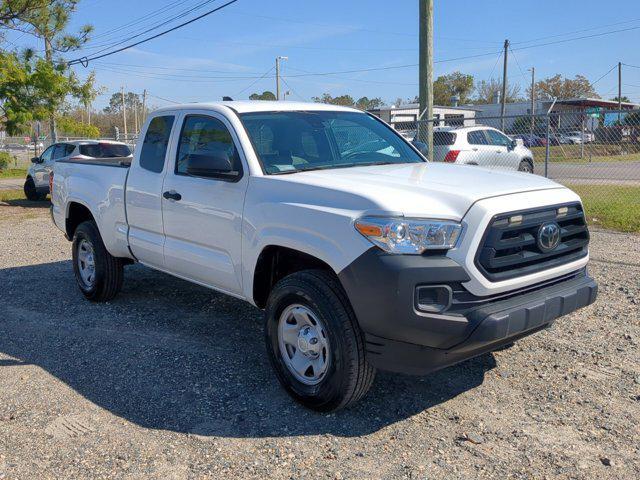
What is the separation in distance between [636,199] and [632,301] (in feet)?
24.0

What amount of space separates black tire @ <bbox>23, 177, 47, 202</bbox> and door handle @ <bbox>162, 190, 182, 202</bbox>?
1362cm

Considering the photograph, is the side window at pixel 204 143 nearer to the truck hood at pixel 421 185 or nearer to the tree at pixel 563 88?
the truck hood at pixel 421 185

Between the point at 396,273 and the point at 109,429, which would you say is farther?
the point at 109,429

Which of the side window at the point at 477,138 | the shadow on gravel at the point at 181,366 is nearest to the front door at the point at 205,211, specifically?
the shadow on gravel at the point at 181,366

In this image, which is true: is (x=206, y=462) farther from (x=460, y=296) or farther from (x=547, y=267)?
(x=547, y=267)

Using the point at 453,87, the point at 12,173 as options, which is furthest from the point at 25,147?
the point at 453,87

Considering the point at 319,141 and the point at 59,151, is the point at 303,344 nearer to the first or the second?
the point at 319,141

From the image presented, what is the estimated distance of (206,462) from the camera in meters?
3.50

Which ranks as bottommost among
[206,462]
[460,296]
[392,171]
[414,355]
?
[206,462]

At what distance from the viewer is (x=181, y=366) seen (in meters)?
4.85

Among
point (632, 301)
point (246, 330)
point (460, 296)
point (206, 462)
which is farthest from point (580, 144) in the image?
point (206, 462)

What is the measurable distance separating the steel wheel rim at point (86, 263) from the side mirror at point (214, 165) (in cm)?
256

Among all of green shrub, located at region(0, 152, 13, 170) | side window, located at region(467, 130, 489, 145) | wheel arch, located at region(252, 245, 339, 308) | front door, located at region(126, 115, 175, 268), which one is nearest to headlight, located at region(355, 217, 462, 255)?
wheel arch, located at region(252, 245, 339, 308)

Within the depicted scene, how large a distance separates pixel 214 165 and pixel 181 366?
61.7 inches
